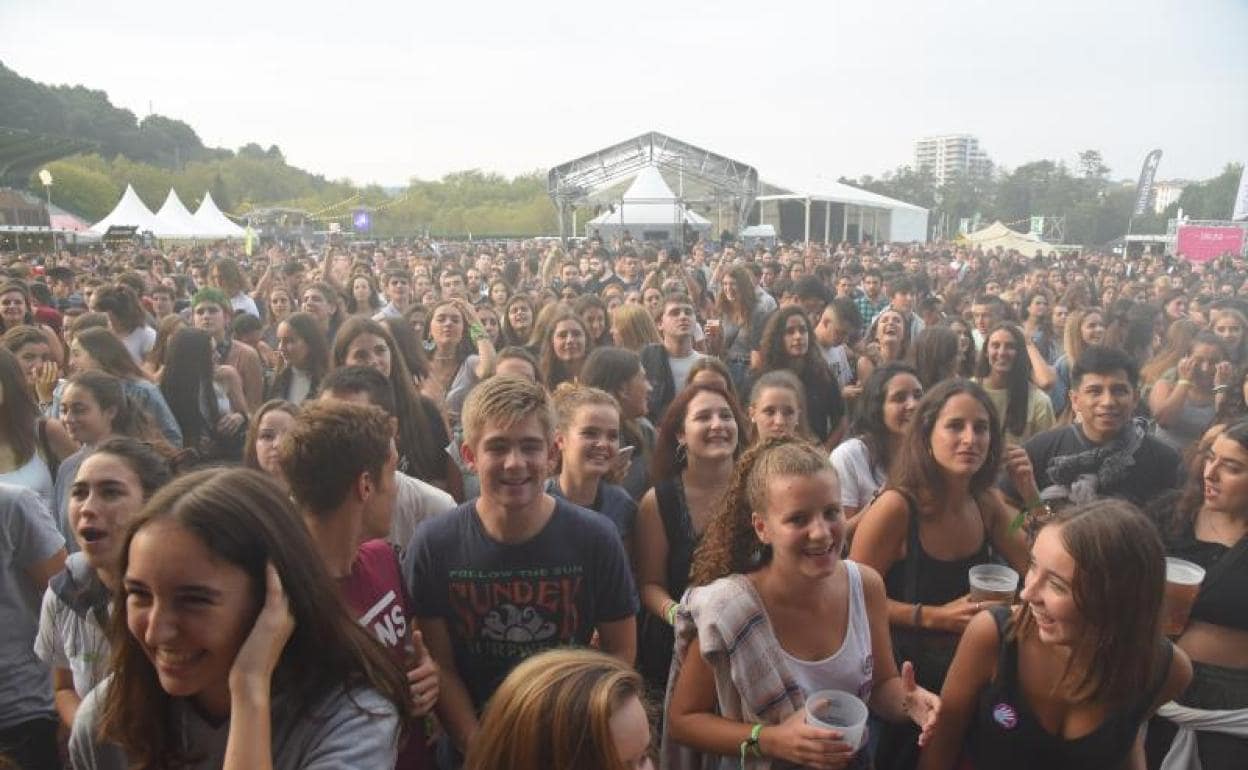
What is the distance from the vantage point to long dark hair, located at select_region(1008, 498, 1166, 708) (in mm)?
2018

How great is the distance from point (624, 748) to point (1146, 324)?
715 centimetres

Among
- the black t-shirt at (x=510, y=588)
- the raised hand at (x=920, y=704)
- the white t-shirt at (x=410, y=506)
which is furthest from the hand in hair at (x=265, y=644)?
the raised hand at (x=920, y=704)

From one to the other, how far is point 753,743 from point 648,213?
29969 millimetres

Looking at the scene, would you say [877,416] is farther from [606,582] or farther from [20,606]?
[20,606]

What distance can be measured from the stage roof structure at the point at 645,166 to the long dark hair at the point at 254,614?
28.0 metres

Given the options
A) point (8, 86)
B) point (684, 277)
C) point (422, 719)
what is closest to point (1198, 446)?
point (422, 719)

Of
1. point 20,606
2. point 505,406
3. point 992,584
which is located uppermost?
point 505,406

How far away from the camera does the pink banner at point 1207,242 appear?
23625 mm

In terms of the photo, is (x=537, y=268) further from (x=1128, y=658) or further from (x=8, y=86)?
(x=8, y=86)

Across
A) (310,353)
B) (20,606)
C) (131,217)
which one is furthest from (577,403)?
(131,217)

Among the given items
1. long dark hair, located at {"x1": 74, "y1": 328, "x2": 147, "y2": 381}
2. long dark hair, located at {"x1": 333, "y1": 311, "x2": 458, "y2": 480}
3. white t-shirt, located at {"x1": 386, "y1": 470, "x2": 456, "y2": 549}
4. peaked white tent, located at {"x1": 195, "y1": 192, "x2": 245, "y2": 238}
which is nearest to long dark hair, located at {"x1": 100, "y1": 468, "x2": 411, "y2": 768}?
white t-shirt, located at {"x1": 386, "y1": 470, "x2": 456, "y2": 549}

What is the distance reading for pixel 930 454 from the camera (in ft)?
10.1

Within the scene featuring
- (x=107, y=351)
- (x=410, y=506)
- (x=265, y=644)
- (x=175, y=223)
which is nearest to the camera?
(x=265, y=644)

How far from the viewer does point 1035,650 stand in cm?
213
